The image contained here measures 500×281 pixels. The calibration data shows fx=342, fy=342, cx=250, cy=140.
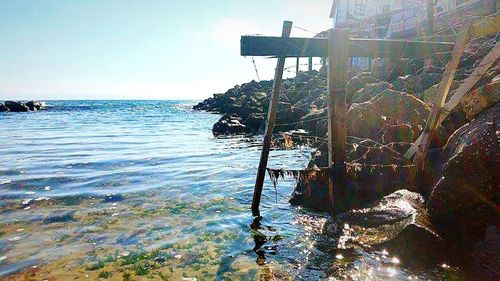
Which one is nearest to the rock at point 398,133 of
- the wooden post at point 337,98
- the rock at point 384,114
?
the rock at point 384,114

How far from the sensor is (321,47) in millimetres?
7023

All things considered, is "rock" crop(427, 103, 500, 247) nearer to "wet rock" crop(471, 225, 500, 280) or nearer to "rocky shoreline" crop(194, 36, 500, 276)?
"rocky shoreline" crop(194, 36, 500, 276)

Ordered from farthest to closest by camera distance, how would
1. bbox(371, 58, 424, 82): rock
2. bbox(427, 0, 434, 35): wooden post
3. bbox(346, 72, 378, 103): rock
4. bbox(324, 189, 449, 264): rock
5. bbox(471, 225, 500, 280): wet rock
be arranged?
bbox(346, 72, 378, 103): rock → bbox(371, 58, 424, 82): rock → bbox(427, 0, 434, 35): wooden post → bbox(324, 189, 449, 264): rock → bbox(471, 225, 500, 280): wet rock

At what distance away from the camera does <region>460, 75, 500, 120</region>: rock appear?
6848 millimetres

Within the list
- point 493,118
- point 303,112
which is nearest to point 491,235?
point 493,118

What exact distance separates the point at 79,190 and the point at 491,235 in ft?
37.2

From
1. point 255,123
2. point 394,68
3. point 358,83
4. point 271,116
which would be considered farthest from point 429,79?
point 255,123

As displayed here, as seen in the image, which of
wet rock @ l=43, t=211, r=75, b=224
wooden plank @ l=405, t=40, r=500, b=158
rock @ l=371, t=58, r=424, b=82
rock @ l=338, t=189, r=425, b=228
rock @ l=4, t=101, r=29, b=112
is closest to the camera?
rock @ l=338, t=189, r=425, b=228

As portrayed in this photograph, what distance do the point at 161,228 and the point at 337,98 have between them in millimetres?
5113

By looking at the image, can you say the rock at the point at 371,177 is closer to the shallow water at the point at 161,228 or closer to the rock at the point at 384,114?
the shallow water at the point at 161,228

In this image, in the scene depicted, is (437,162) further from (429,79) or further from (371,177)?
(429,79)

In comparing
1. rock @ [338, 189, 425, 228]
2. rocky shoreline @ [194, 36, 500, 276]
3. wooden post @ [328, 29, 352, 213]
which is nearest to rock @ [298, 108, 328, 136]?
rocky shoreline @ [194, 36, 500, 276]

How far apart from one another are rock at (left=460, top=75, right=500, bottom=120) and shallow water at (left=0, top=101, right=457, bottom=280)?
3.56 metres

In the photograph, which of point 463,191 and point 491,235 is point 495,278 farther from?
point 463,191
